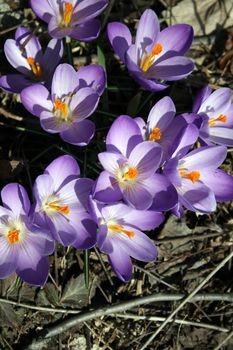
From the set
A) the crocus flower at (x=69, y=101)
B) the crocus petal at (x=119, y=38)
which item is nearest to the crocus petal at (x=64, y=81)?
the crocus flower at (x=69, y=101)

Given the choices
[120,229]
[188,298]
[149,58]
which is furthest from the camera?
[188,298]

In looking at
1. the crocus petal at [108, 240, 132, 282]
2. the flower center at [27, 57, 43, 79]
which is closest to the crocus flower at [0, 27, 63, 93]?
the flower center at [27, 57, 43, 79]

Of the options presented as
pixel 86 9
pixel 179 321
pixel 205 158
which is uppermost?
pixel 86 9

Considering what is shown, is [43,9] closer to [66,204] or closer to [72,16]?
[72,16]

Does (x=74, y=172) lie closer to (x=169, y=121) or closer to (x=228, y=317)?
(x=169, y=121)

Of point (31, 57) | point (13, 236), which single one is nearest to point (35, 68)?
point (31, 57)

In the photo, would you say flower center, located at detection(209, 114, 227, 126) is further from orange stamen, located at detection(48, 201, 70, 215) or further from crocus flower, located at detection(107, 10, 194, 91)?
orange stamen, located at detection(48, 201, 70, 215)
